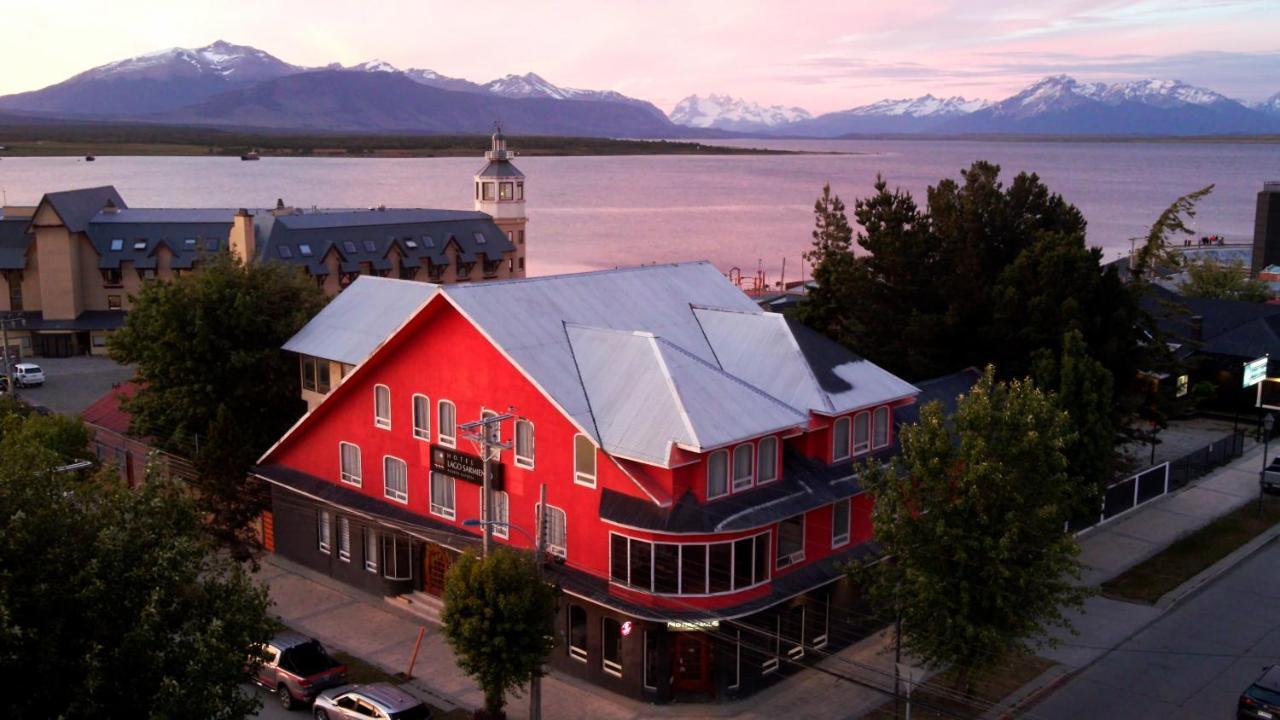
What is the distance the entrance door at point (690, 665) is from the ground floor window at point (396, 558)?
10167 millimetres

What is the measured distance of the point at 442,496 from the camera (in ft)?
109

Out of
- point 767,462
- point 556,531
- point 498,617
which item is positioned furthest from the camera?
point 556,531

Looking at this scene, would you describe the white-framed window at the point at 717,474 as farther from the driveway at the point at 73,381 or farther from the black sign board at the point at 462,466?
the driveway at the point at 73,381

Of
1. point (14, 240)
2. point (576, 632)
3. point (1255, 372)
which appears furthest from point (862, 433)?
point (14, 240)

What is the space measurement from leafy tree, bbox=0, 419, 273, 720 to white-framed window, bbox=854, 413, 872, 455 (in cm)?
1723

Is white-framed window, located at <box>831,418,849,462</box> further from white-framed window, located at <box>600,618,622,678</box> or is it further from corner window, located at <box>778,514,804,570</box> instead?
white-framed window, located at <box>600,618,622,678</box>

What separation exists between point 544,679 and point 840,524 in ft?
29.3

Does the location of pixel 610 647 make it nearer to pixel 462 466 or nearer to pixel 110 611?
pixel 462 466

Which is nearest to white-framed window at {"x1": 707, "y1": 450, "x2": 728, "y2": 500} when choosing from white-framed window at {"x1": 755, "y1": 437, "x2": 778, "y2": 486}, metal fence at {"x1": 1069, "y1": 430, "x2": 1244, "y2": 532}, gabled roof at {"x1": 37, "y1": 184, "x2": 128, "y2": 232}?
white-framed window at {"x1": 755, "y1": 437, "x2": 778, "y2": 486}

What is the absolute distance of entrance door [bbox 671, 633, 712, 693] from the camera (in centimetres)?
2795

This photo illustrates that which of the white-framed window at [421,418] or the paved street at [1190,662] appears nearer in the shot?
the paved street at [1190,662]

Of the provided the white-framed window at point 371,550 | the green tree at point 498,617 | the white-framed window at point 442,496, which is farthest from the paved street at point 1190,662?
the white-framed window at point 371,550

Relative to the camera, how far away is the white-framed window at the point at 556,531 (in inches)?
1169

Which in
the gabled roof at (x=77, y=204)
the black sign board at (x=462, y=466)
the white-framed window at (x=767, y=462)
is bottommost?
the black sign board at (x=462, y=466)
